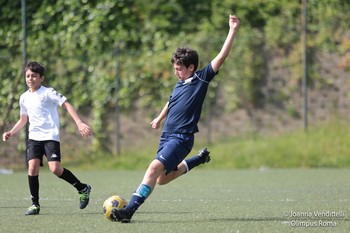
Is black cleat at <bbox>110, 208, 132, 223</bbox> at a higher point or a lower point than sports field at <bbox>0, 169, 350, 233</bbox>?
higher

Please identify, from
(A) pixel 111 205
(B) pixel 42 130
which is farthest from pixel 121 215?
(B) pixel 42 130

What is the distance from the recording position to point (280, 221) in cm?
706

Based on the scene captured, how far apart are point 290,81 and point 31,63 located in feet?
31.6

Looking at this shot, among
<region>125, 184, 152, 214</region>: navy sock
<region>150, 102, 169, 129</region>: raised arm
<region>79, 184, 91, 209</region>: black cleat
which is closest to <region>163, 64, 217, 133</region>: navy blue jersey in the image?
<region>150, 102, 169, 129</region>: raised arm

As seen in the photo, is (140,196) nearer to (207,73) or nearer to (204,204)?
(207,73)

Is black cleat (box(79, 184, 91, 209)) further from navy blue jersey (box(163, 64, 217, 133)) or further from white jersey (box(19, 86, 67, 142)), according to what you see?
navy blue jersey (box(163, 64, 217, 133))

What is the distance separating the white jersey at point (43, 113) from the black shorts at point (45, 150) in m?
0.05

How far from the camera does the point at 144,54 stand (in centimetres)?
1781

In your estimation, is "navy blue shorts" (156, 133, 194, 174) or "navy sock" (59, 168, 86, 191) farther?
"navy sock" (59, 168, 86, 191)

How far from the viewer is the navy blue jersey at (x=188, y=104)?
739 centimetres

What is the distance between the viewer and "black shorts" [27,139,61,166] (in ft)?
27.3

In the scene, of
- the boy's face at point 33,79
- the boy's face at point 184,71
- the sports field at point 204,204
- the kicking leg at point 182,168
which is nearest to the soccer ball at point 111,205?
the sports field at point 204,204

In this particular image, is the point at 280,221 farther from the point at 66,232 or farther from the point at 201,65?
the point at 201,65

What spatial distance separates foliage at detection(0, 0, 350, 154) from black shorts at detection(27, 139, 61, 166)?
8937mm
